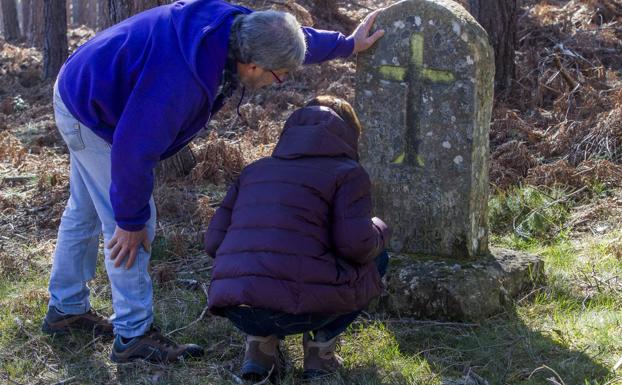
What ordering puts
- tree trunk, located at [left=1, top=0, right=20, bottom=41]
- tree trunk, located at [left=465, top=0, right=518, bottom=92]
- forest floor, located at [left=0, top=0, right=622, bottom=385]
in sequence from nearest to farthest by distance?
1. forest floor, located at [left=0, top=0, right=622, bottom=385]
2. tree trunk, located at [left=465, top=0, right=518, bottom=92]
3. tree trunk, located at [left=1, top=0, right=20, bottom=41]

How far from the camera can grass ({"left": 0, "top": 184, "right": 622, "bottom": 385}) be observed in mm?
4453

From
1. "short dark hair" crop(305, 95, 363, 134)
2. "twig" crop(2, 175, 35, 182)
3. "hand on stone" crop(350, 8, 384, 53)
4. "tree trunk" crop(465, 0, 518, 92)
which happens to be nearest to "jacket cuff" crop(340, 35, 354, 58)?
"hand on stone" crop(350, 8, 384, 53)

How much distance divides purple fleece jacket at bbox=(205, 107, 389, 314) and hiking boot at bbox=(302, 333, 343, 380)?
0.34 metres

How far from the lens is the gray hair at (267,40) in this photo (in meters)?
3.88

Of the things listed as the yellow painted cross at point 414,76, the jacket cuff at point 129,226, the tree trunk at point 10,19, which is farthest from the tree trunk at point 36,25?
the jacket cuff at point 129,226

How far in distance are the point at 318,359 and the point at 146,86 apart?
64.0 inches

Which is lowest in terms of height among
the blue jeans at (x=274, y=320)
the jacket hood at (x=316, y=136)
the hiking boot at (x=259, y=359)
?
the hiking boot at (x=259, y=359)

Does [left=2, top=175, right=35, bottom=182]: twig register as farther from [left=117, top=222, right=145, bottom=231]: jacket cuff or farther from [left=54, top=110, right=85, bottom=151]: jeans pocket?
[left=117, top=222, right=145, bottom=231]: jacket cuff

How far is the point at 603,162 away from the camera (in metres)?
7.38

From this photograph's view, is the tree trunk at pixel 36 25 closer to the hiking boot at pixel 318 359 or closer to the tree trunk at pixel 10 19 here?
the tree trunk at pixel 10 19

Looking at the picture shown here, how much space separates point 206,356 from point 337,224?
127cm

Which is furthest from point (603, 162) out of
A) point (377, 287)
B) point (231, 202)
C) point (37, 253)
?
point (37, 253)

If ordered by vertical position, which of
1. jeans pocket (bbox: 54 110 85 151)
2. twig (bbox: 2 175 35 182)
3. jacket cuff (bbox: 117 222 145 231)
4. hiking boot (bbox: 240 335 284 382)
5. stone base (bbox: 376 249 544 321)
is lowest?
twig (bbox: 2 175 35 182)

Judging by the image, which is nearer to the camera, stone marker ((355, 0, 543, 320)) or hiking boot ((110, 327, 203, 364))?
hiking boot ((110, 327, 203, 364))
